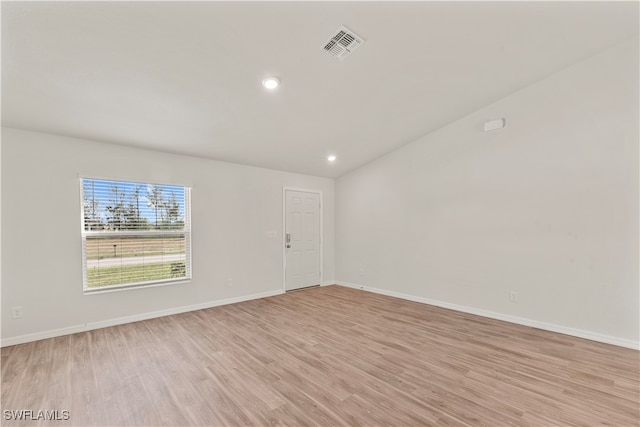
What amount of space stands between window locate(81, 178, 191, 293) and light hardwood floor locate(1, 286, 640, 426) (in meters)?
0.70

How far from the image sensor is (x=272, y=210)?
5379 millimetres

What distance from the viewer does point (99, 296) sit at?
3615 millimetres

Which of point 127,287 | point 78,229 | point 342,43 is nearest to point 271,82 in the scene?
point 342,43

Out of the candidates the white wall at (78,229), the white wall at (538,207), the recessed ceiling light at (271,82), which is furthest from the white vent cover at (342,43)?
the white wall at (78,229)

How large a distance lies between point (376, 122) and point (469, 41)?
1.55m

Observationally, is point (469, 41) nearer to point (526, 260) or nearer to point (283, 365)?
point (526, 260)

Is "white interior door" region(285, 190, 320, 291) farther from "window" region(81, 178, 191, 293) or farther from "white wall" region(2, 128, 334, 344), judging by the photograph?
"window" region(81, 178, 191, 293)

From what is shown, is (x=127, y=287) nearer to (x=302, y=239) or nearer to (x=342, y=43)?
(x=302, y=239)

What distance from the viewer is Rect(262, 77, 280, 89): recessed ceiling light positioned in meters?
2.79

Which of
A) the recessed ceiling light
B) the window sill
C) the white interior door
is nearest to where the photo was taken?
the recessed ceiling light

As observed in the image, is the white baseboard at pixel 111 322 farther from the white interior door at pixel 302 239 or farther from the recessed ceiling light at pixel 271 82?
the recessed ceiling light at pixel 271 82

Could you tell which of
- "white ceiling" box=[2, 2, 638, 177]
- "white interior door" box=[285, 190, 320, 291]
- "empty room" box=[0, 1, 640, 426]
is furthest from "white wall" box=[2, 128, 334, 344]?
"white interior door" box=[285, 190, 320, 291]

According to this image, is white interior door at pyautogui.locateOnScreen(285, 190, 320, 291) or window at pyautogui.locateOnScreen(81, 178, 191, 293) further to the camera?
white interior door at pyautogui.locateOnScreen(285, 190, 320, 291)

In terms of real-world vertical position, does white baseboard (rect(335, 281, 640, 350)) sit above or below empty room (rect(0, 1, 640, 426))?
below
